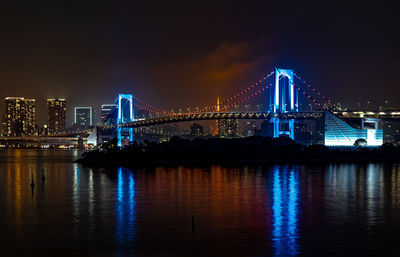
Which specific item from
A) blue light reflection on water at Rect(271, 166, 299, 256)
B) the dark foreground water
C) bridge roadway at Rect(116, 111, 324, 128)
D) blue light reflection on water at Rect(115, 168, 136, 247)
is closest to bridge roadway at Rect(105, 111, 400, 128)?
bridge roadway at Rect(116, 111, 324, 128)

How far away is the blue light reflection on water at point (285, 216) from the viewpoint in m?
14.1

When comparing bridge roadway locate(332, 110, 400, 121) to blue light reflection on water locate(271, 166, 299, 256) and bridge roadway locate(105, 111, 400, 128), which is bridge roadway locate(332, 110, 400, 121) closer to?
A: bridge roadway locate(105, 111, 400, 128)

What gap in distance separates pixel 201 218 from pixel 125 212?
316 cm

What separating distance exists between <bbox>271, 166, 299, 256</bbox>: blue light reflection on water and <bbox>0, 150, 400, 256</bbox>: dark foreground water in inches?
1.1

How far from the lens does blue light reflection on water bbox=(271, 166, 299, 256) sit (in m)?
14.1

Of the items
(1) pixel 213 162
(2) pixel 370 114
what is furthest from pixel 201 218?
(2) pixel 370 114

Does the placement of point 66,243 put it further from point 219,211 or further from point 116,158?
point 116,158

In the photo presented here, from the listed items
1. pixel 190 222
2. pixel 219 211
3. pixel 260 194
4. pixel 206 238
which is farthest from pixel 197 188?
pixel 206 238

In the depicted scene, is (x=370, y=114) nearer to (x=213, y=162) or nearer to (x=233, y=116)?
(x=233, y=116)

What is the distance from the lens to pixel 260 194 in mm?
25609

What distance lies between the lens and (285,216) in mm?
18969

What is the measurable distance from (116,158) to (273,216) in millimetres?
33774

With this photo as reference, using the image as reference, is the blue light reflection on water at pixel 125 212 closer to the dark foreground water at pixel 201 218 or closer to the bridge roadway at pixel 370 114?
the dark foreground water at pixel 201 218

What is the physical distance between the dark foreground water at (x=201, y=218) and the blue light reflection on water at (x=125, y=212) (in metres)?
0.03
